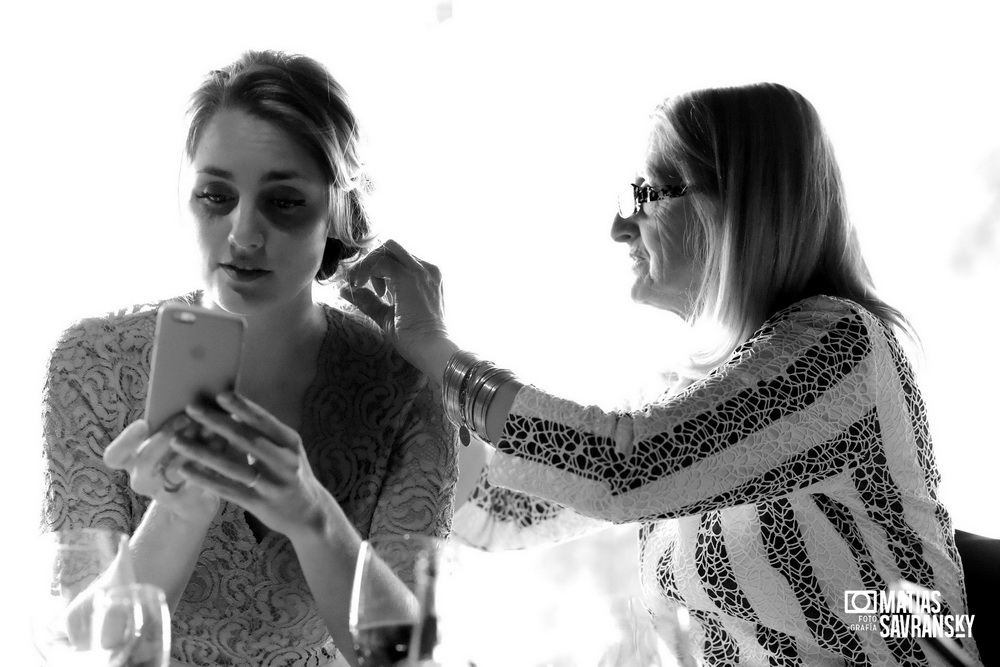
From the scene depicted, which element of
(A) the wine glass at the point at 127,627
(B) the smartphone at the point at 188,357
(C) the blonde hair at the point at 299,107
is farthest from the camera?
(C) the blonde hair at the point at 299,107

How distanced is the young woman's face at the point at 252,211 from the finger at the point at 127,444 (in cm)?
46

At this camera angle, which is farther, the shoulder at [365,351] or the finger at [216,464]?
the shoulder at [365,351]

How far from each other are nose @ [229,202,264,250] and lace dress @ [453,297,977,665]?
0.48 m

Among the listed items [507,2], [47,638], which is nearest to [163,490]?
[47,638]

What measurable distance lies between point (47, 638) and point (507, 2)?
278 centimetres

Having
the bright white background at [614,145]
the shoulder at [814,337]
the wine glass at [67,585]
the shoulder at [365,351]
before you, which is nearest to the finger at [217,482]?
the wine glass at [67,585]

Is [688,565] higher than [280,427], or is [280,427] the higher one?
[280,427]

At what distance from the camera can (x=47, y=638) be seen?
3.27 ft

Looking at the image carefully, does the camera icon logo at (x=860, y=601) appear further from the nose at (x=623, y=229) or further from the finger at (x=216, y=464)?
the finger at (x=216, y=464)

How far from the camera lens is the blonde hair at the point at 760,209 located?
5.98ft

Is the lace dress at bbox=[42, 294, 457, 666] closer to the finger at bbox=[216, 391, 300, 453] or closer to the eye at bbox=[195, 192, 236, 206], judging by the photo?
the eye at bbox=[195, 192, 236, 206]

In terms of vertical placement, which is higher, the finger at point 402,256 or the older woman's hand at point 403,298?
the finger at point 402,256

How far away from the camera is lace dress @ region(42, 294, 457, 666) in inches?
65.2

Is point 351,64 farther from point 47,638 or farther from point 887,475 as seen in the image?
point 47,638
